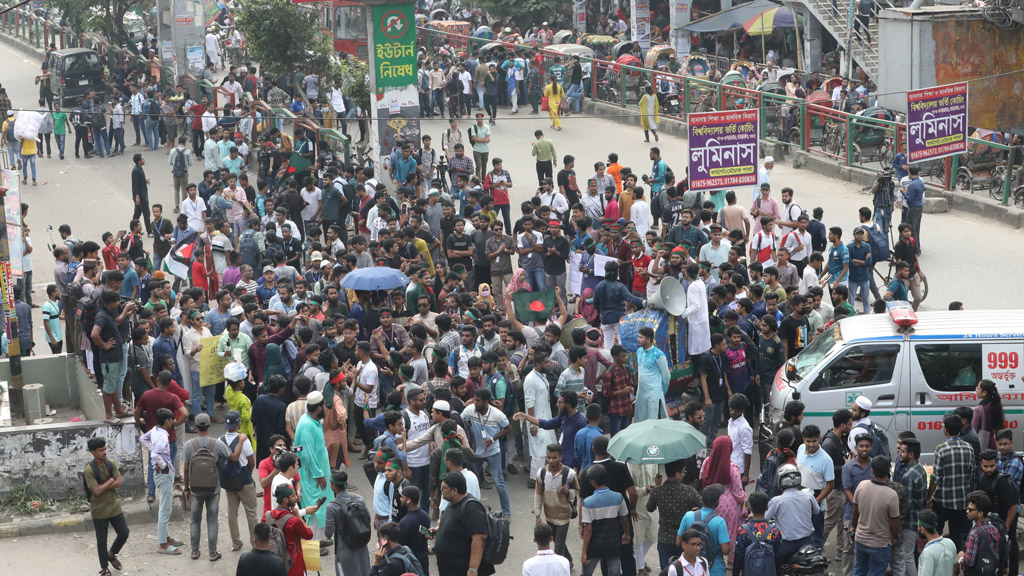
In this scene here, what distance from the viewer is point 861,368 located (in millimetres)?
11953

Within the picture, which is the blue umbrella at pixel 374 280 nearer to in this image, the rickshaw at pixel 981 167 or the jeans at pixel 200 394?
the jeans at pixel 200 394

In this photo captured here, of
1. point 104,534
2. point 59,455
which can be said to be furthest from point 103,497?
point 59,455

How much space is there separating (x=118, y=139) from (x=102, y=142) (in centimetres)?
39

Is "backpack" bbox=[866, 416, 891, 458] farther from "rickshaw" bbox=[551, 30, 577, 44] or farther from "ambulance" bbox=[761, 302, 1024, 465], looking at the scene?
"rickshaw" bbox=[551, 30, 577, 44]

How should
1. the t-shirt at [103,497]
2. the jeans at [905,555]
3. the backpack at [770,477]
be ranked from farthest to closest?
the t-shirt at [103,497] < the backpack at [770,477] < the jeans at [905,555]

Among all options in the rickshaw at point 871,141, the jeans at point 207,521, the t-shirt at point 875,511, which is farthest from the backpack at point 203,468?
the rickshaw at point 871,141

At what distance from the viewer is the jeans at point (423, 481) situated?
1118cm

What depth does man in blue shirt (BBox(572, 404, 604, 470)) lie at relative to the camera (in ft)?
34.3

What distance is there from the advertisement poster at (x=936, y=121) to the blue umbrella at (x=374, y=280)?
9097 millimetres

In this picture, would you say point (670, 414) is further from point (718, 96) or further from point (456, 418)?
point (718, 96)

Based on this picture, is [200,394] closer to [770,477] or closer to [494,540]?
[494,540]

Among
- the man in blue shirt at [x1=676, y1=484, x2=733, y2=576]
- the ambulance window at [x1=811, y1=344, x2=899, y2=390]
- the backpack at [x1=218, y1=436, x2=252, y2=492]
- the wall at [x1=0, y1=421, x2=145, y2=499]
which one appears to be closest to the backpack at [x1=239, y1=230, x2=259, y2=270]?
the wall at [x1=0, y1=421, x2=145, y2=499]

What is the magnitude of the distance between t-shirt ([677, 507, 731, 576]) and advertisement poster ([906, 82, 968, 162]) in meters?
11.6

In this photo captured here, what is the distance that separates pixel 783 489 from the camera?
31.7ft
